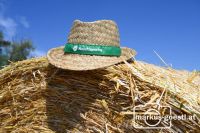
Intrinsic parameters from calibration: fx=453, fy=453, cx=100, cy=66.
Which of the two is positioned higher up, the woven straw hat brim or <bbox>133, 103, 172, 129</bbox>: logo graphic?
the woven straw hat brim

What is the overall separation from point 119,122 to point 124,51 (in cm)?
67

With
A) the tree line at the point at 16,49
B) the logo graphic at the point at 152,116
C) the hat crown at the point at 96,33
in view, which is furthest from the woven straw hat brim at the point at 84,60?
the tree line at the point at 16,49

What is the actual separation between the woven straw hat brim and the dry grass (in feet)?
0.24

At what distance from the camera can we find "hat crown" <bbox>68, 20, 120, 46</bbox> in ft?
11.9

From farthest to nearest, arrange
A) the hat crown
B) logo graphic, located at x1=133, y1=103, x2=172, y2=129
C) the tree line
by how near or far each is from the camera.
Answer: the tree line → the hat crown → logo graphic, located at x1=133, y1=103, x2=172, y2=129

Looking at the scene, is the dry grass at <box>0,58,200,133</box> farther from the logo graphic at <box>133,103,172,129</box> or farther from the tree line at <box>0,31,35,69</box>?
the tree line at <box>0,31,35,69</box>

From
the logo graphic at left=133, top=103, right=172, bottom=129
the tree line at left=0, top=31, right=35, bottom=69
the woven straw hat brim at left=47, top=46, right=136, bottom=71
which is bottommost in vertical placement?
the logo graphic at left=133, top=103, right=172, bottom=129

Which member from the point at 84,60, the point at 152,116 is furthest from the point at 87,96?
the point at 152,116

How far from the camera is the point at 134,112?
10.5ft

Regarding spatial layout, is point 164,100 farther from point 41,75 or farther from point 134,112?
point 41,75

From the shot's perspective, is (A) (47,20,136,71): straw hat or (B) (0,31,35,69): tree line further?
(B) (0,31,35,69): tree line

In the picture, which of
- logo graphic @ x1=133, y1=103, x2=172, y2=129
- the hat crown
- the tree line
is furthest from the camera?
the tree line

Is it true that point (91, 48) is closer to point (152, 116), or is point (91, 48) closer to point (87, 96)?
point (87, 96)

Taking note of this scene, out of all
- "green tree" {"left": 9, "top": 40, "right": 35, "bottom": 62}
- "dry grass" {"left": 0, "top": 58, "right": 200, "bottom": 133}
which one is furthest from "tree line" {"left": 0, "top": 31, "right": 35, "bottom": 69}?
"dry grass" {"left": 0, "top": 58, "right": 200, "bottom": 133}
